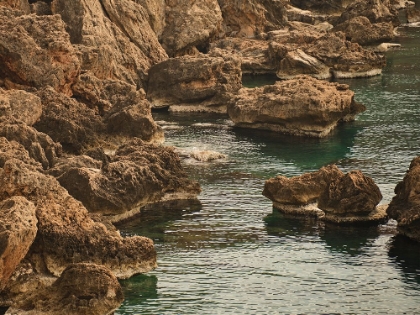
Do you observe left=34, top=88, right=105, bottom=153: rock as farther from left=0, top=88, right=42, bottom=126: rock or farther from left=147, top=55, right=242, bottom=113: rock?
left=147, top=55, right=242, bottom=113: rock

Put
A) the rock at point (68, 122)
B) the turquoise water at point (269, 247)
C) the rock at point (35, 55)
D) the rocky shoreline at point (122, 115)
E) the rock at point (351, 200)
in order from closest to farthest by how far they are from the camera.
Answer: the rocky shoreline at point (122, 115), the turquoise water at point (269, 247), the rock at point (351, 200), the rock at point (68, 122), the rock at point (35, 55)

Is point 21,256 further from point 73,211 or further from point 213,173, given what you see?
point 213,173

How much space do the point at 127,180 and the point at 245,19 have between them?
2159 inches

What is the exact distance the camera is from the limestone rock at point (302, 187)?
149 ft

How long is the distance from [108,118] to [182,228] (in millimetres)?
14016

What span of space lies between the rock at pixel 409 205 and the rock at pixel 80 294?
44.2 ft

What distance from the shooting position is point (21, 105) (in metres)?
50.6

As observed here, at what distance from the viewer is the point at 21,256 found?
3347 cm

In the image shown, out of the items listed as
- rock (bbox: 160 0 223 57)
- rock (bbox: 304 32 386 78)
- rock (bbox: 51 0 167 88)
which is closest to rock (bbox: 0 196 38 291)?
rock (bbox: 51 0 167 88)

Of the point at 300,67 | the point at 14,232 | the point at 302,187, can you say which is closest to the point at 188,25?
the point at 300,67

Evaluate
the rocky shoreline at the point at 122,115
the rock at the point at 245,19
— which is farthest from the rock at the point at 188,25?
the rock at the point at 245,19

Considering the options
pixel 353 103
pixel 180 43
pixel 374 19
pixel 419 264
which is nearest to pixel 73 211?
pixel 419 264

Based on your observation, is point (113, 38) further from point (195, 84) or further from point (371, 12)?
point (371, 12)

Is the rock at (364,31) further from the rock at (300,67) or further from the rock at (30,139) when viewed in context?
the rock at (30,139)
